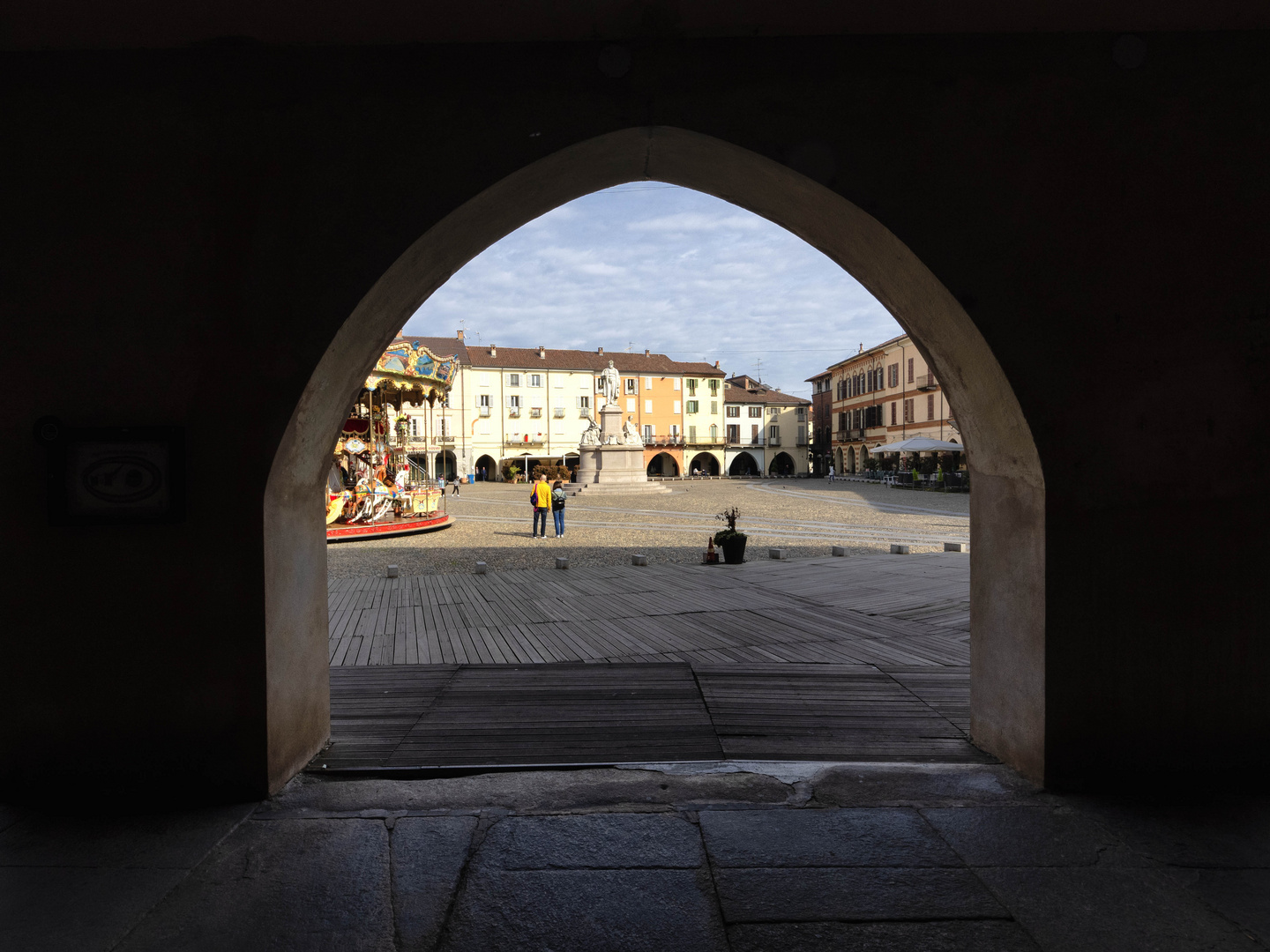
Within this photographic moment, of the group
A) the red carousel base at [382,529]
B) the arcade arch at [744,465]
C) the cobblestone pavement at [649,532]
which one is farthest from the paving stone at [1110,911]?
the arcade arch at [744,465]

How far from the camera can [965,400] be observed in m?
3.48

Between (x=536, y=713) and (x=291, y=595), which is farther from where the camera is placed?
(x=536, y=713)

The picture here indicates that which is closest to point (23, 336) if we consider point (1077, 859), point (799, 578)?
point (1077, 859)

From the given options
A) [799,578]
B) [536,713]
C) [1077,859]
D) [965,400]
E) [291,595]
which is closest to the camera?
[1077,859]

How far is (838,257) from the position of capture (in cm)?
378

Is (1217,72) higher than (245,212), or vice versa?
(1217,72)

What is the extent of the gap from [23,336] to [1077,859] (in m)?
4.31

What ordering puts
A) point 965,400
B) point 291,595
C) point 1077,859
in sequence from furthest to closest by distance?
1. point 965,400
2. point 291,595
3. point 1077,859

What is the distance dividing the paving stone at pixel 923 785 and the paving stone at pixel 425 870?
142cm

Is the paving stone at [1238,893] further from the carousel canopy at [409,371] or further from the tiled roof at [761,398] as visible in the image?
the tiled roof at [761,398]

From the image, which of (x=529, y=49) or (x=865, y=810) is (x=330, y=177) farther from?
(x=865, y=810)

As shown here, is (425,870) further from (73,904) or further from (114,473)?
(114,473)

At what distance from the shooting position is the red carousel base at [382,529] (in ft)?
52.6

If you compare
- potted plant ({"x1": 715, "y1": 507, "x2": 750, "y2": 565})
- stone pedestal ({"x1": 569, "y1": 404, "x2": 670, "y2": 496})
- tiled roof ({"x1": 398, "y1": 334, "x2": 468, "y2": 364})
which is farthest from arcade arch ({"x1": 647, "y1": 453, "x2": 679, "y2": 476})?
potted plant ({"x1": 715, "y1": 507, "x2": 750, "y2": 565})
